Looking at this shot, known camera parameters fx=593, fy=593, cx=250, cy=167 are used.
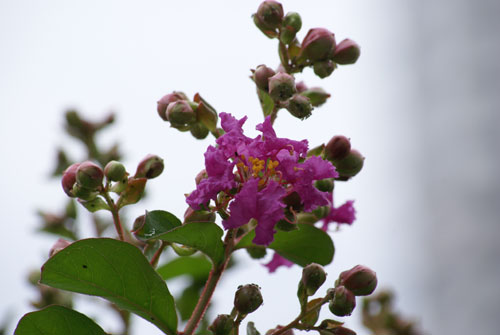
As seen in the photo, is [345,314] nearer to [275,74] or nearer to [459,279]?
[275,74]

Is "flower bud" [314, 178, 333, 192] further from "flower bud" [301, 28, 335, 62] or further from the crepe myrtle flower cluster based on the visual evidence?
"flower bud" [301, 28, 335, 62]

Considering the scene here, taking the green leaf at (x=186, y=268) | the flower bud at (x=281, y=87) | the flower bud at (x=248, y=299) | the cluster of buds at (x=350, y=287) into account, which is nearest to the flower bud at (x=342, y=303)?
the cluster of buds at (x=350, y=287)

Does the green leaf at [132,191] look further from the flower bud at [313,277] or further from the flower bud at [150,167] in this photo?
the flower bud at [313,277]

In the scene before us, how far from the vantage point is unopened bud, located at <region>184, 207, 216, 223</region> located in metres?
0.99

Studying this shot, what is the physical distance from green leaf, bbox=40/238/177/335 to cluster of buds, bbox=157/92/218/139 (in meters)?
0.28

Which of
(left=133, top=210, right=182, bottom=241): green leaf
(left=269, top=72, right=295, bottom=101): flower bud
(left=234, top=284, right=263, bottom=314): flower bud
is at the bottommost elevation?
(left=234, top=284, right=263, bottom=314): flower bud

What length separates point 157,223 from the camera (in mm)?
936

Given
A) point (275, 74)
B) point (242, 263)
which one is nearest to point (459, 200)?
point (242, 263)

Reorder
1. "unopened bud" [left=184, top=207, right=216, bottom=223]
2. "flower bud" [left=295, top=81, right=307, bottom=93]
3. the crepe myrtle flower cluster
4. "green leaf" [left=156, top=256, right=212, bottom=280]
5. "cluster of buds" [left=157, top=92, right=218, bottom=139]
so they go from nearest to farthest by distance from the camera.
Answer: the crepe myrtle flower cluster → "unopened bud" [left=184, top=207, right=216, bottom=223] → "cluster of buds" [left=157, top=92, right=218, bottom=139] → "flower bud" [left=295, top=81, right=307, bottom=93] → "green leaf" [left=156, top=256, right=212, bottom=280]

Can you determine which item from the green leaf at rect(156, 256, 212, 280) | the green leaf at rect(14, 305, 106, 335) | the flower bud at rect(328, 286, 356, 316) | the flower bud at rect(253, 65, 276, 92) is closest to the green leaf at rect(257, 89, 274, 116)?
the flower bud at rect(253, 65, 276, 92)

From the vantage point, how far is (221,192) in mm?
959

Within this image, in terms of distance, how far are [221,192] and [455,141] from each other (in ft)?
15.7

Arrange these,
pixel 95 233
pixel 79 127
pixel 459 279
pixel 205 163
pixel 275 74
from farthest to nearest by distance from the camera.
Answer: pixel 459 279 → pixel 79 127 → pixel 95 233 → pixel 275 74 → pixel 205 163

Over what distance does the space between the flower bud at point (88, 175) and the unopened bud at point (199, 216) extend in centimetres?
17
